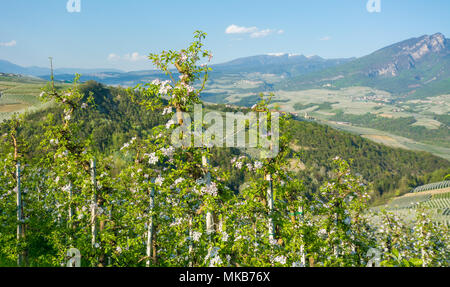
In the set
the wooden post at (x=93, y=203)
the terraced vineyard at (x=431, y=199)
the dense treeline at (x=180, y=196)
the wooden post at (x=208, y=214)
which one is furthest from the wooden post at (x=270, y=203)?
the terraced vineyard at (x=431, y=199)

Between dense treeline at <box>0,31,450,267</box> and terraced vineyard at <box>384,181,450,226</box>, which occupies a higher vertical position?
dense treeline at <box>0,31,450,267</box>

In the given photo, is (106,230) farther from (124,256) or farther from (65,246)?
(65,246)

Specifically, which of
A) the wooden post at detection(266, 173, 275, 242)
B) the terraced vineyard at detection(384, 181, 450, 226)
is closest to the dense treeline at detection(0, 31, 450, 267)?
the wooden post at detection(266, 173, 275, 242)

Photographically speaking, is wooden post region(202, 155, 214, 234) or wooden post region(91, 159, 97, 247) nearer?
wooden post region(202, 155, 214, 234)

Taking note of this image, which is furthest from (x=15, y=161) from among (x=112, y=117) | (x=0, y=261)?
(x=112, y=117)

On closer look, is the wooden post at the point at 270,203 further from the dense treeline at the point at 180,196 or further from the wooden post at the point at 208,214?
the wooden post at the point at 208,214

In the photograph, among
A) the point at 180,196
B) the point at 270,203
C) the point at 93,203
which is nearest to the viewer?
the point at 180,196

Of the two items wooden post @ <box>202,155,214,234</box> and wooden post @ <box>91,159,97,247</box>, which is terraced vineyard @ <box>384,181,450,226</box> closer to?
wooden post @ <box>202,155,214,234</box>

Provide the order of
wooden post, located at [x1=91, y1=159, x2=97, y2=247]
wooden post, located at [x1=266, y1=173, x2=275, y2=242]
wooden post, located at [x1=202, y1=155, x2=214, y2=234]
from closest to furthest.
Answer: wooden post, located at [x1=202, y1=155, x2=214, y2=234] < wooden post, located at [x1=266, y1=173, x2=275, y2=242] < wooden post, located at [x1=91, y1=159, x2=97, y2=247]

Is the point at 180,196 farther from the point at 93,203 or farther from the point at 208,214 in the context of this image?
the point at 93,203

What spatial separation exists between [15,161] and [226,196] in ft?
44.3

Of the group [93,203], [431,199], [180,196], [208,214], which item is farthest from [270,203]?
[431,199]
